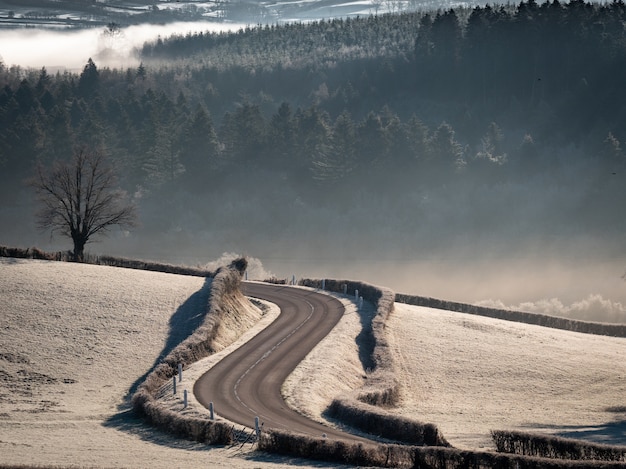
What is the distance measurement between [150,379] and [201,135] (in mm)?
106581

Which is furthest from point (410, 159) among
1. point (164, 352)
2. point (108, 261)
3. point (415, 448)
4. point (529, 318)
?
point (415, 448)

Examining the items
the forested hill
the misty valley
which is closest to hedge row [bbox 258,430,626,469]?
the misty valley

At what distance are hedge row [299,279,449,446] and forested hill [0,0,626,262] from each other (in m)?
78.8

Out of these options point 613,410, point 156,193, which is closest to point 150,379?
point 613,410

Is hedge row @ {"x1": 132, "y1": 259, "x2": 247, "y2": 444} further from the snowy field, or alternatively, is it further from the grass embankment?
the grass embankment

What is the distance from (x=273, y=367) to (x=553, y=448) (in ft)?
64.4

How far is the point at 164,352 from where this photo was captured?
56938 millimetres

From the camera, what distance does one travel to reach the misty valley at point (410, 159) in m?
139

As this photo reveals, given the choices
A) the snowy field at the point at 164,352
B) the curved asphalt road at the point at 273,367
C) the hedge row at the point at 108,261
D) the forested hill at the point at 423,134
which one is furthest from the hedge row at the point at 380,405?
the forested hill at the point at 423,134

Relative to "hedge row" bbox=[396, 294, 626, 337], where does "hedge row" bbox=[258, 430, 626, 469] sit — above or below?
below

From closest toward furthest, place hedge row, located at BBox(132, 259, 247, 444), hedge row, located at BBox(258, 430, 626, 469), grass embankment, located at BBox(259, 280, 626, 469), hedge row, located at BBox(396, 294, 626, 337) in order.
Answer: hedge row, located at BBox(258, 430, 626, 469), grass embankment, located at BBox(259, 280, 626, 469), hedge row, located at BBox(132, 259, 247, 444), hedge row, located at BBox(396, 294, 626, 337)

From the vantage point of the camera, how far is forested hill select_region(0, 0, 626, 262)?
14425 cm

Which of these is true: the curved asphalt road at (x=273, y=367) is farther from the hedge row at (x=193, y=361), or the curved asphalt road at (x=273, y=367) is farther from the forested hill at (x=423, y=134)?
the forested hill at (x=423, y=134)

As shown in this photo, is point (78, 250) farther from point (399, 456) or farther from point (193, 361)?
point (399, 456)
